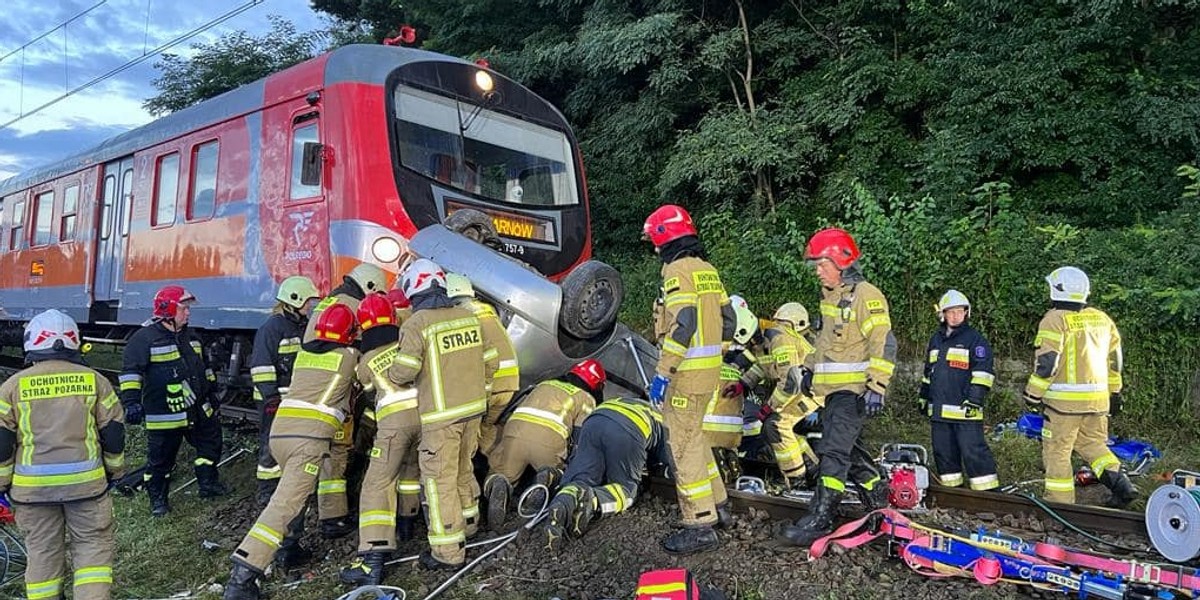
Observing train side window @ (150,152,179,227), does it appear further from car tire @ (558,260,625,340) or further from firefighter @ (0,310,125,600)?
car tire @ (558,260,625,340)

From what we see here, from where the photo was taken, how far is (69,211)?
32.1ft

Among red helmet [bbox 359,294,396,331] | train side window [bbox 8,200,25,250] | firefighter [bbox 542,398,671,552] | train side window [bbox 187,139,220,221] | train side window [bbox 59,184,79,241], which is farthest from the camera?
train side window [bbox 8,200,25,250]

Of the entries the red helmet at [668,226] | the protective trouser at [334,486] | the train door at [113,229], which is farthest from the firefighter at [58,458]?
the train door at [113,229]

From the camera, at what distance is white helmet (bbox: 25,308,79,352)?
4.14m

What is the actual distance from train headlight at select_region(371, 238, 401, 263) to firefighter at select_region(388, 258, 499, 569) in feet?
4.16

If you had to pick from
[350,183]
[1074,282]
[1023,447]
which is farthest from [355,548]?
[1023,447]

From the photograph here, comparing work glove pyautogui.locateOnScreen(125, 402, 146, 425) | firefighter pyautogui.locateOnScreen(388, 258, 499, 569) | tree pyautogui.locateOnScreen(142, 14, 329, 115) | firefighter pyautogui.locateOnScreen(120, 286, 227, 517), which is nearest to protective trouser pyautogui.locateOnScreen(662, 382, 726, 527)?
firefighter pyautogui.locateOnScreen(388, 258, 499, 569)

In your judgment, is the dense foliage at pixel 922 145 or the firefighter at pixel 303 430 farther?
the dense foliage at pixel 922 145

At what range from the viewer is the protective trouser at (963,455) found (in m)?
5.31

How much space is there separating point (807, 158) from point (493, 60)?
19.1ft

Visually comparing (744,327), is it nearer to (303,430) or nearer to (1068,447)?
(1068,447)

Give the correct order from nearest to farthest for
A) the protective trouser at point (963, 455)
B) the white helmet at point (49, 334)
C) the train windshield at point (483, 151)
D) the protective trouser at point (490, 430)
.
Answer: the white helmet at point (49, 334)
the protective trouser at point (963, 455)
the protective trouser at point (490, 430)
the train windshield at point (483, 151)

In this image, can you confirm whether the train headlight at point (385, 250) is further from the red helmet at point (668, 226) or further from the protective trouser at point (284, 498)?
the red helmet at point (668, 226)

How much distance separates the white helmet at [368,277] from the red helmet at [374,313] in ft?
2.05
